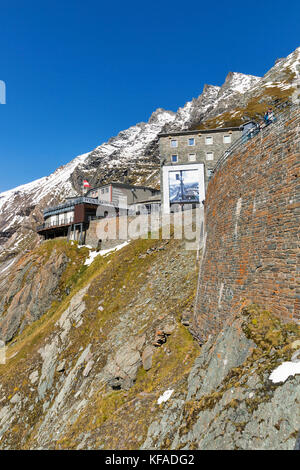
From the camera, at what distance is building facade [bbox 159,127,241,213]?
43625 millimetres

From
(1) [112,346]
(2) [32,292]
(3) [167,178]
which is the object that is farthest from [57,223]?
(1) [112,346]

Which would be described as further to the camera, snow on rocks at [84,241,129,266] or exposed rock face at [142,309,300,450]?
snow on rocks at [84,241,129,266]

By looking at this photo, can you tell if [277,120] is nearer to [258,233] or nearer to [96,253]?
[258,233]

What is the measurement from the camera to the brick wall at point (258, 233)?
28.1 feet

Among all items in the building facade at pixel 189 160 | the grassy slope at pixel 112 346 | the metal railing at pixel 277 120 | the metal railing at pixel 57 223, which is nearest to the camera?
the metal railing at pixel 277 120

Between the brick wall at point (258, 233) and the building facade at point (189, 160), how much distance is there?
93.6ft

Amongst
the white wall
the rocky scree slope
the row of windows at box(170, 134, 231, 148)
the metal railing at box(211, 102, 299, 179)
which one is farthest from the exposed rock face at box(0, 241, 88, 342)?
the rocky scree slope

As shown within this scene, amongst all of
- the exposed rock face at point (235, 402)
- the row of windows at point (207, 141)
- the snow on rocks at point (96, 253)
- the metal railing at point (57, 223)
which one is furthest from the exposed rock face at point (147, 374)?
the row of windows at point (207, 141)

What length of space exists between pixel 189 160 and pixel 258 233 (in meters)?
38.3

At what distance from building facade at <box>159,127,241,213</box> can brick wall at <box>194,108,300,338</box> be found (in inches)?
1123

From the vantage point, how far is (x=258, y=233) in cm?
1035

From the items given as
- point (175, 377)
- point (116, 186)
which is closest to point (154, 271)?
point (175, 377)

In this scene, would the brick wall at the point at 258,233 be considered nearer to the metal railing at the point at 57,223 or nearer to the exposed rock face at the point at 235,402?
the exposed rock face at the point at 235,402

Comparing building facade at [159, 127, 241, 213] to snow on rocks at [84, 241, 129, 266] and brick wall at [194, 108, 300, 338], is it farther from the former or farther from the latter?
brick wall at [194, 108, 300, 338]
